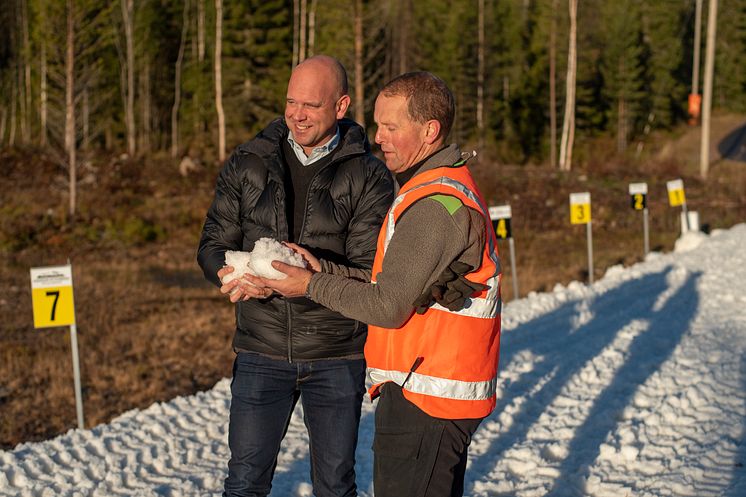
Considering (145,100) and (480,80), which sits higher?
(480,80)

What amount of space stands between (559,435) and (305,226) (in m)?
3.59

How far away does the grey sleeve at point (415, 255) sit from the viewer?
103 inches

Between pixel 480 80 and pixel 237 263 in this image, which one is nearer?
pixel 237 263

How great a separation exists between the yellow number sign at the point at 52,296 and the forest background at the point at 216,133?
3.83 ft

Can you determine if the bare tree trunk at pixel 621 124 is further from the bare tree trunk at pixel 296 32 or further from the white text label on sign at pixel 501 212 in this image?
the white text label on sign at pixel 501 212

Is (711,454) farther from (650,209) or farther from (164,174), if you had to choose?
(164,174)

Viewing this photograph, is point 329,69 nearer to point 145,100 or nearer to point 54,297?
point 54,297

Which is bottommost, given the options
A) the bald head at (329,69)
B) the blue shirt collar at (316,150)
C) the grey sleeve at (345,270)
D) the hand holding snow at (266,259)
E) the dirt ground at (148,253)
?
the dirt ground at (148,253)

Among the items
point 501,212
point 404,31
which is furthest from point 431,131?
point 404,31

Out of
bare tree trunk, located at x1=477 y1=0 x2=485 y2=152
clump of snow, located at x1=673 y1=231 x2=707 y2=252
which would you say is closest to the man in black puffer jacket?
clump of snow, located at x1=673 y1=231 x2=707 y2=252

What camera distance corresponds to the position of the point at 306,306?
11.3ft

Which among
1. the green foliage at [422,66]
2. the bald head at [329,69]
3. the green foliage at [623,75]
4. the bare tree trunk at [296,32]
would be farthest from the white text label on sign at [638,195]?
the green foliage at [623,75]

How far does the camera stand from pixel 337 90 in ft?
11.3

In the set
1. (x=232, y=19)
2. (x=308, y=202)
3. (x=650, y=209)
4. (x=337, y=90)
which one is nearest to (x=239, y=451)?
(x=308, y=202)
